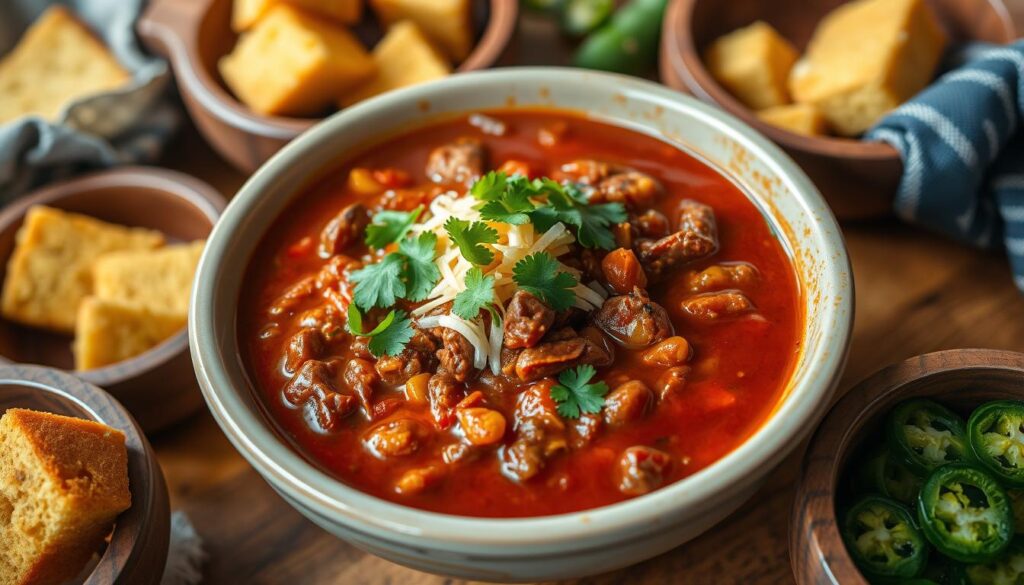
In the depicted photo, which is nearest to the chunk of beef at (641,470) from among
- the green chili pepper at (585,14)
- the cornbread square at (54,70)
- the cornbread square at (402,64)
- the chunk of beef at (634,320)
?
the chunk of beef at (634,320)

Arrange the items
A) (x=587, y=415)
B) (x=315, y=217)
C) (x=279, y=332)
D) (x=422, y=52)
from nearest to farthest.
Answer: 1. (x=587, y=415)
2. (x=279, y=332)
3. (x=315, y=217)
4. (x=422, y=52)

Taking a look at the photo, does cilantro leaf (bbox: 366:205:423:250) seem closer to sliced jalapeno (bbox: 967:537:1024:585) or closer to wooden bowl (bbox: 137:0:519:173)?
wooden bowl (bbox: 137:0:519:173)

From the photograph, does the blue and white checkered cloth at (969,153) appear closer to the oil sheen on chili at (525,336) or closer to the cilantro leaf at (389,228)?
the oil sheen on chili at (525,336)

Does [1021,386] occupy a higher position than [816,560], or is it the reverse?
[1021,386]

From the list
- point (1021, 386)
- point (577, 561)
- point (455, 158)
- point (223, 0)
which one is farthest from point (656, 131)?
point (223, 0)

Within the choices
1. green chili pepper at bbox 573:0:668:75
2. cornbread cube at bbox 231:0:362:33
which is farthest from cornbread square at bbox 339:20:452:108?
green chili pepper at bbox 573:0:668:75

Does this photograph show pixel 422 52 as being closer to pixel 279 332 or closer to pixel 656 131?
pixel 656 131
